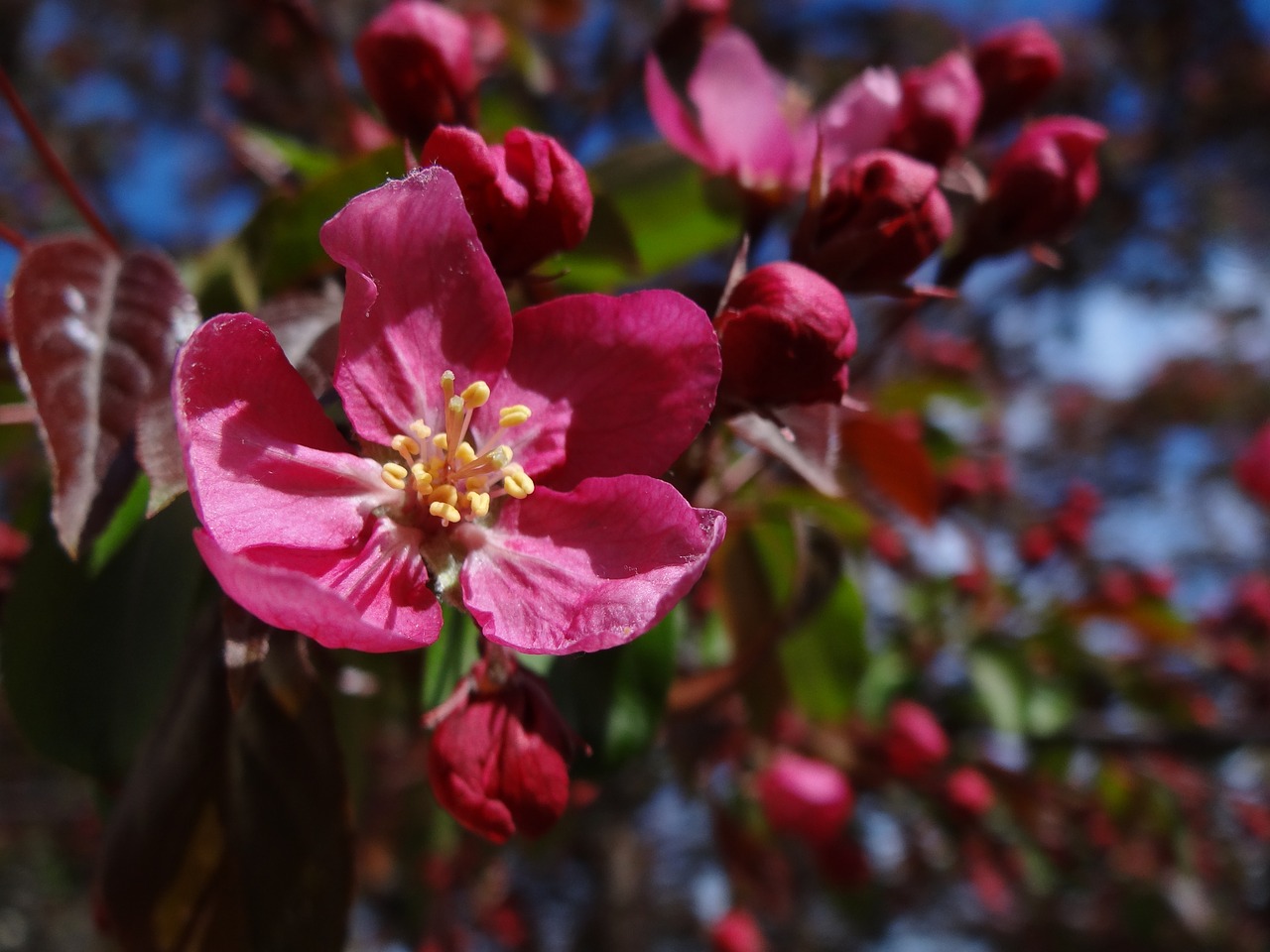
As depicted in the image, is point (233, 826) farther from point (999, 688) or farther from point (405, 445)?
point (999, 688)

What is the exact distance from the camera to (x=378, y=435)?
0.77 m

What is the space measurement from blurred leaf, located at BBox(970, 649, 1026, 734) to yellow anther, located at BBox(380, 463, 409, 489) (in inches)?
70.5

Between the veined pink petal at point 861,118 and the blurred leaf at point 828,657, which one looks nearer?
the veined pink petal at point 861,118

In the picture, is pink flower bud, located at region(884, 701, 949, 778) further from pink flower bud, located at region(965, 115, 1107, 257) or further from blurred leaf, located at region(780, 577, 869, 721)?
pink flower bud, located at region(965, 115, 1107, 257)

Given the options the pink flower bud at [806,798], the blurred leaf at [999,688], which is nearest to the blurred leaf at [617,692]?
the pink flower bud at [806,798]

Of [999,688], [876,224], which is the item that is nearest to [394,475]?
[876,224]

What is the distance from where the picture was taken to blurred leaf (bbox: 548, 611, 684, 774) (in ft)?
3.14

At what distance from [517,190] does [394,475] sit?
0.25m

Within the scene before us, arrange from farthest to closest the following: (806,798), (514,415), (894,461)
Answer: (806,798), (894,461), (514,415)

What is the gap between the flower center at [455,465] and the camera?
76 centimetres

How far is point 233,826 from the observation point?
836mm

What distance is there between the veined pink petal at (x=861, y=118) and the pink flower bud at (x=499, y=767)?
2.29 feet

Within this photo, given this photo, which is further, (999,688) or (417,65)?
(999,688)

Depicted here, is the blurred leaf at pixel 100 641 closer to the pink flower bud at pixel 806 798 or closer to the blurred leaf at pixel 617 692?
the blurred leaf at pixel 617 692
